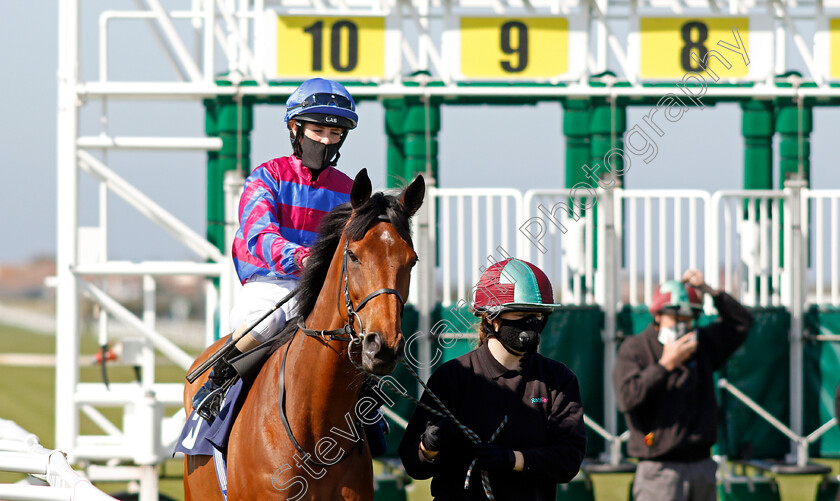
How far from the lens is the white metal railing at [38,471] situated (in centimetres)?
255

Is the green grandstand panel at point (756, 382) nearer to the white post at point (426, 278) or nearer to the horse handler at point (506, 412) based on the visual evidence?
the white post at point (426, 278)

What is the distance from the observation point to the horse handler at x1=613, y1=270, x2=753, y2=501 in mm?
5242

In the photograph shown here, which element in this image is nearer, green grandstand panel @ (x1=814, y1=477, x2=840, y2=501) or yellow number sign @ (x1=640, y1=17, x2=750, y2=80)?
green grandstand panel @ (x1=814, y1=477, x2=840, y2=501)

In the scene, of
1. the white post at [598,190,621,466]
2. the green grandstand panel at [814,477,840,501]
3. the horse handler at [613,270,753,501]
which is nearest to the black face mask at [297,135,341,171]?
the horse handler at [613,270,753,501]

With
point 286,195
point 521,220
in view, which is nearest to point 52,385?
point 521,220

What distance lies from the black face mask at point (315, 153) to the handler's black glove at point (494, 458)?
1171mm

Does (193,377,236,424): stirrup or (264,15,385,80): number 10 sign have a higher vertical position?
(264,15,385,80): number 10 sign

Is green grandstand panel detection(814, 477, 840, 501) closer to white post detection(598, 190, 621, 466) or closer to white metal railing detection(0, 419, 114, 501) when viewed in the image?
white post detection(598, 190, 621, 466)

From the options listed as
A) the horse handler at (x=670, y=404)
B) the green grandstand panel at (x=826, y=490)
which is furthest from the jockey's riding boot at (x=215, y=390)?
the green grandstand panel at (x=826, y=490)

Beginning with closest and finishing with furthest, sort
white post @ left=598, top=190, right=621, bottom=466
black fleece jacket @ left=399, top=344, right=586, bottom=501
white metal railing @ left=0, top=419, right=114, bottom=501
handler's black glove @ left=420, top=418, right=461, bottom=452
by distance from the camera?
white metal railing @ left=0, top=419, right=114, bottom=501
handler's black glove @ left=420, top=418, right=461, bottom=452
black fleece jacket @ left=399, top=344, right=586, bottom=501
white post @ left=598, top=190, right=621, bottom=466

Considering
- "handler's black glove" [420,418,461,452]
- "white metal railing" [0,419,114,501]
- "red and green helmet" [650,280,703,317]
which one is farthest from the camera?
"red and green helmet" [650,280,703,317]

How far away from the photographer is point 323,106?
3551mm

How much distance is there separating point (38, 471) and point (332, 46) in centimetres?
444

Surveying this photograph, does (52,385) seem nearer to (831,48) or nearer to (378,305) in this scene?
(831,48)
